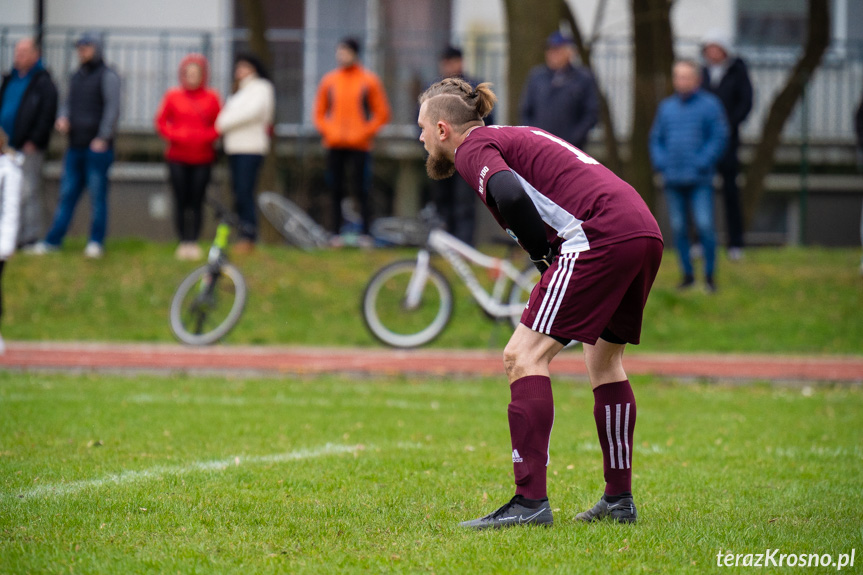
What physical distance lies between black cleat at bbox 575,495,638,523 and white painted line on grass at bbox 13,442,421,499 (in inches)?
71.7

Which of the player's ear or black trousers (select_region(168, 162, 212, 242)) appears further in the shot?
black trousers (select_region(168, 162, 212, 242))

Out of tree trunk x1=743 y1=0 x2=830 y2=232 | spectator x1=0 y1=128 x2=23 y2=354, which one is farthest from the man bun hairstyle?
tree trunk x1=743 y1=0 x2=830 y2=232

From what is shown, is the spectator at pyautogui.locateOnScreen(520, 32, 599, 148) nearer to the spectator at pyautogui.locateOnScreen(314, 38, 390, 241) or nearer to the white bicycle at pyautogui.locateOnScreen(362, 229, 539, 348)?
the white bicycle at pyautogui.locateOnScreen(362, 229, 539, 348)

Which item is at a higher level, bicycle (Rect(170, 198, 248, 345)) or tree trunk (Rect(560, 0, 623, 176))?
tree trunk (Rect(560, 0, 623, 176))

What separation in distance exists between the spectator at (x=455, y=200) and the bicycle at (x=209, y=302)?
3009 millimetres

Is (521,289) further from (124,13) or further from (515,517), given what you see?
(124,13)

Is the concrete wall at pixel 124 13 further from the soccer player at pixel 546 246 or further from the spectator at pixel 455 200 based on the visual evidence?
the soccer player at pixel 546 246

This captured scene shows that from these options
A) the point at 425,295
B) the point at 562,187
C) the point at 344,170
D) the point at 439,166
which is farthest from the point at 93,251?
the point at 562,187

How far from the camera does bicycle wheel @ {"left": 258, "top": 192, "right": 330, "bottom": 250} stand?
1527cm

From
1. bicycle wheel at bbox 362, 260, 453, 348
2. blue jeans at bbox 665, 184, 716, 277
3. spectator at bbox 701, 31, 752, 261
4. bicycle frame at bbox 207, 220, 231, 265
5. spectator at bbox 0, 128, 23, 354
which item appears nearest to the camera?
spectator at bbox 0, 128, 23, 354

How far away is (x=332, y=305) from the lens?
12789 mm

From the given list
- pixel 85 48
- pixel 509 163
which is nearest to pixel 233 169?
pixel 85 48

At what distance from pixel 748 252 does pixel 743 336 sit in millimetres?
3890

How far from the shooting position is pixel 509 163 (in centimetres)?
433
